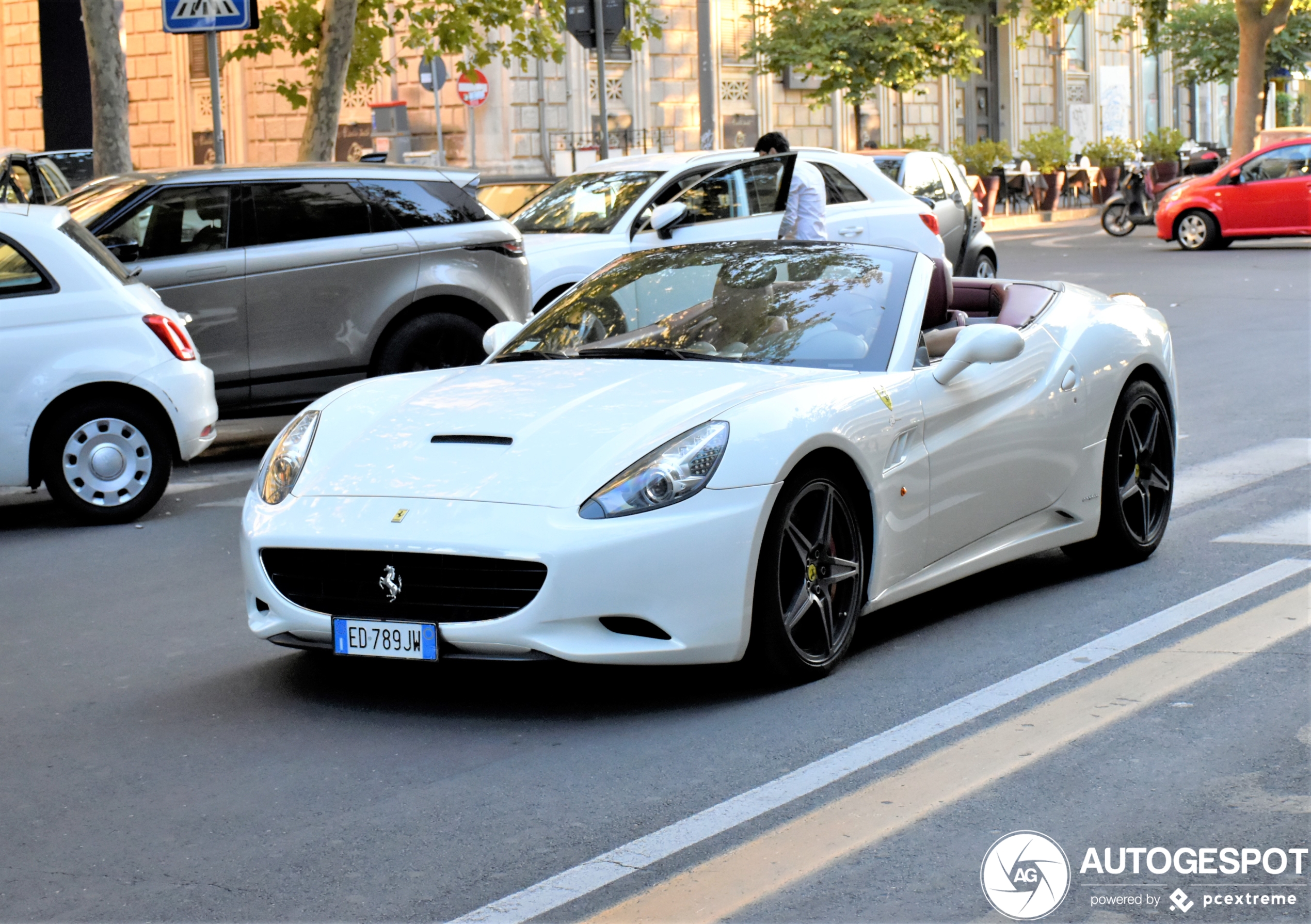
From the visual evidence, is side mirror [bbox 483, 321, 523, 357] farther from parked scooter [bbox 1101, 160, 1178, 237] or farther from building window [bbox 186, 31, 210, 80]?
building window [bbox 186, 31, 210, 80]

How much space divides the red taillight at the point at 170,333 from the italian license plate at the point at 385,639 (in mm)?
4272

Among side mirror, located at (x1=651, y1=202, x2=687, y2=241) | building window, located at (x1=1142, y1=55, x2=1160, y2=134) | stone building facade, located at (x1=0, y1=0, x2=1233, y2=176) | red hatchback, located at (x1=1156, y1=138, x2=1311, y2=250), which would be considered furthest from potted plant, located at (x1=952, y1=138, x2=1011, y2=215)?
side mirror, located at (x1=651, y1=202, x2=687, y2=241)

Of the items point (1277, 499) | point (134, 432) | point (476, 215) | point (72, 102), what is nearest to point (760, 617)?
point (1277, 499)

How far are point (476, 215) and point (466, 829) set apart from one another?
7.93 m

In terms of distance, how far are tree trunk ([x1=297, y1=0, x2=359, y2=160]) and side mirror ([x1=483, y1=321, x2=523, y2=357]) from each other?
380 inches

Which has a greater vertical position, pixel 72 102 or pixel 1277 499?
pixel 72 102

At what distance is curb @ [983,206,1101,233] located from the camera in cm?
3684

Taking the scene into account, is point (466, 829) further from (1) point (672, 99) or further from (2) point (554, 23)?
(1) point (672, 99)

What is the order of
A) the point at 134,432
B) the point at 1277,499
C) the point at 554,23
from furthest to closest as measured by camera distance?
the point at 554,23
the point at 134,432
the point at 1277,499

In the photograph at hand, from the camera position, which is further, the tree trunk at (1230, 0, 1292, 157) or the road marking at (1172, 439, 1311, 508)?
the tree trunk at (1230, 0, 1292, 157)

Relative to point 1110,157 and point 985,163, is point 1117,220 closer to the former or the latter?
point 985,163

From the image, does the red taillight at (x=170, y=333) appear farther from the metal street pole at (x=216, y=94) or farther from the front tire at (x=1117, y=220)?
the front tire at (x=1117, y=220)

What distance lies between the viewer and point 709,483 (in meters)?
5.22

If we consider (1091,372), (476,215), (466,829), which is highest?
(476,215)
